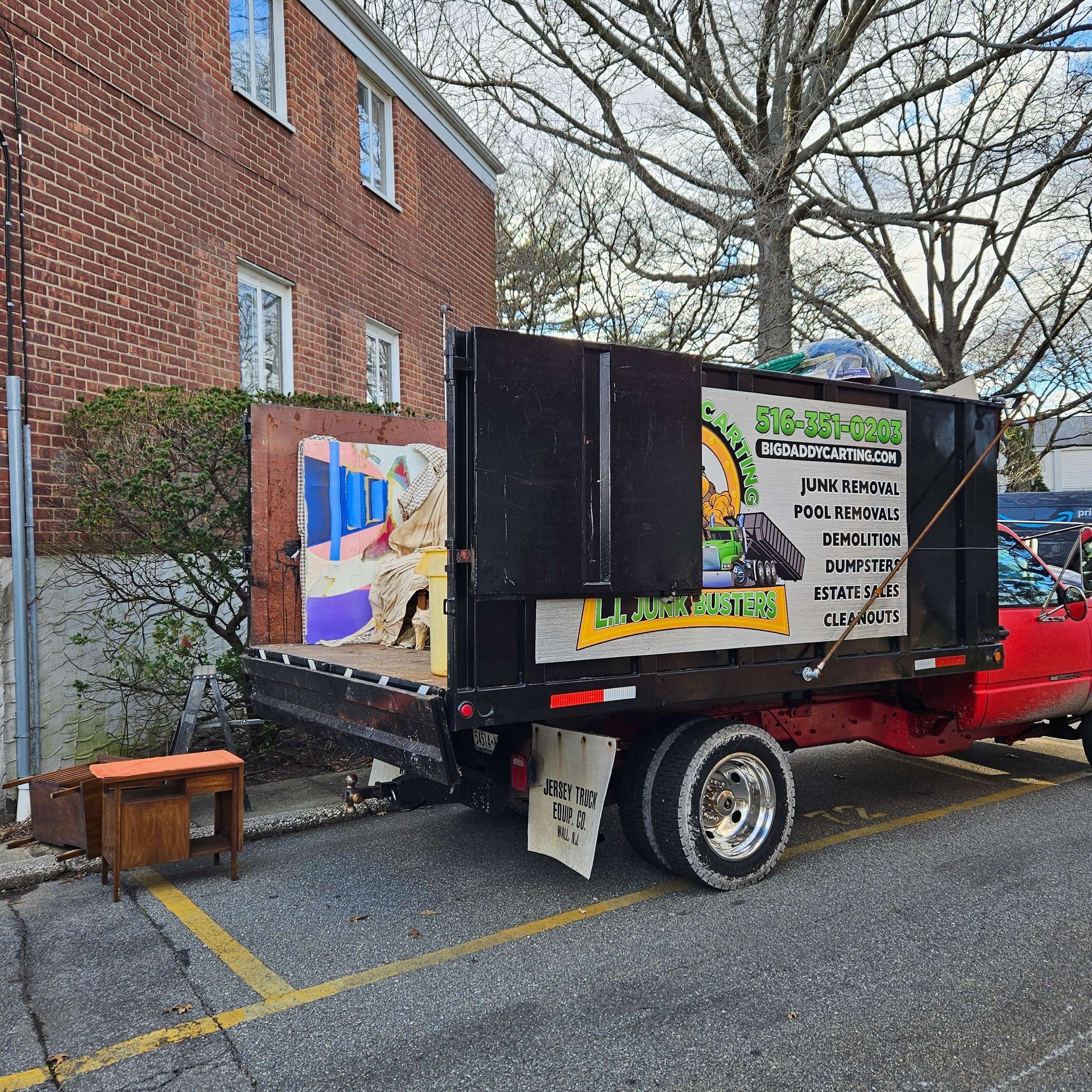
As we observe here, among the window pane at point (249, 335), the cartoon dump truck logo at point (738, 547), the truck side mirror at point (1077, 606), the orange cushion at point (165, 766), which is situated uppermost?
the window pane at point (249, 335)

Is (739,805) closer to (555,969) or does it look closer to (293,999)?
(555,969)

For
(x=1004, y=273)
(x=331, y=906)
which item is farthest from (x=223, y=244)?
(x=1004, y=273)

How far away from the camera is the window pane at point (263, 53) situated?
9414 millimetres

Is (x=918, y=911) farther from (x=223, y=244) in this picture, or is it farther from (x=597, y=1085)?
(x=223, y=244)

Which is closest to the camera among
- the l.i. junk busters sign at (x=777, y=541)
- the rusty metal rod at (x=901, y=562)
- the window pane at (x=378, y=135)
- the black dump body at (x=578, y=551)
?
the black dump body at (x=578, y=551)

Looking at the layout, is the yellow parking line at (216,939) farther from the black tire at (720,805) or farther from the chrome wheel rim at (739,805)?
the chrome wheel rim at (739,805)

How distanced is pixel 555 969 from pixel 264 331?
25.0 feet

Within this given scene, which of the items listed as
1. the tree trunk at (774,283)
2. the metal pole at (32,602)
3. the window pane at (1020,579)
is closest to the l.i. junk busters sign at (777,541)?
the window pane at (1020,579)

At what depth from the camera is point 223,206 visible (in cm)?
864

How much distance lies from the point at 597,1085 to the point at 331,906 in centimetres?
192

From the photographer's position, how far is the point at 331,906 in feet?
14.5

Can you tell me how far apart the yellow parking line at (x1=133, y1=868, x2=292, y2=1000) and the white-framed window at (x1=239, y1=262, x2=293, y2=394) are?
537 cm

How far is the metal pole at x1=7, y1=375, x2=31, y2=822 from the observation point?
599 cm

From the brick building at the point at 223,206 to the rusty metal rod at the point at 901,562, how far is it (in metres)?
5.15
